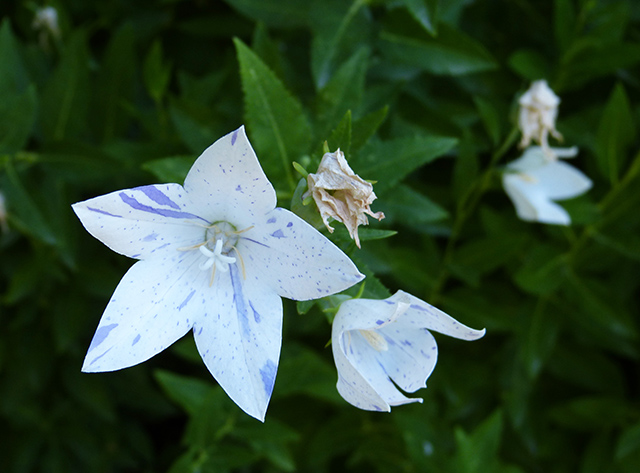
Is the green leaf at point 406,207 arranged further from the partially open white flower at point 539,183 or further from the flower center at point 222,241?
the flower center at point 222,241

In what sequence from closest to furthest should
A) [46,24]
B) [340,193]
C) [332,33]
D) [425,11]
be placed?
[340,193] → [425,11] → [332,33] → [46,24]

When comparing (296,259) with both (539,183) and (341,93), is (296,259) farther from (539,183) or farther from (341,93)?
(539,183)

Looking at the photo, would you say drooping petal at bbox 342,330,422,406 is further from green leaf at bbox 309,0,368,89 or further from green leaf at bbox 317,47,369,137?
green leaf at bbox 309,0,368,89

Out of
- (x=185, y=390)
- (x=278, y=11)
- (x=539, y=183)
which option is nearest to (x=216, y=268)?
(x=185, y=390)

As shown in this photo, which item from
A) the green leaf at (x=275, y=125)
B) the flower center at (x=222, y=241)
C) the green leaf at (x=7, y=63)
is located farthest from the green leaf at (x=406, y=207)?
the green leaf at (x=7, y=63)

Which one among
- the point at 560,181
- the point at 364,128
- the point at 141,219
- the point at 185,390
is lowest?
the point at 185,390

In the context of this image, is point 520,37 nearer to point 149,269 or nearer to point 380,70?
point 380,70

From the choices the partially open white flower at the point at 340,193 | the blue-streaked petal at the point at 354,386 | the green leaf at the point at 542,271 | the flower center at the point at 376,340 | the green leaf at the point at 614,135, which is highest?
the partially open white flower at the point at 340,193
